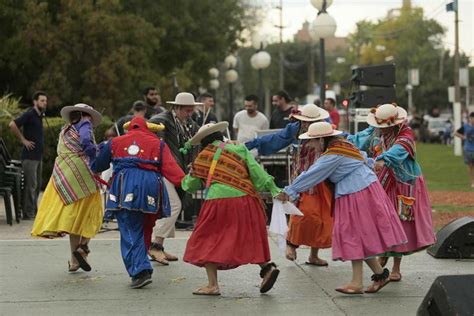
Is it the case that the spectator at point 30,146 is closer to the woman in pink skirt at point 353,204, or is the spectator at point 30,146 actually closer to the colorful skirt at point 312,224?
the colorful skirt at point 312,224

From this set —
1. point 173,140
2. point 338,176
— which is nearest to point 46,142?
point 173,140

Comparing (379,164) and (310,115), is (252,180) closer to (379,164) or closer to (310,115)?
(379,164)

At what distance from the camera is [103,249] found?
12.1m

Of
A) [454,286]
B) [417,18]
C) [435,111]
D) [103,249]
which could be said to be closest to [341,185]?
[454,286]

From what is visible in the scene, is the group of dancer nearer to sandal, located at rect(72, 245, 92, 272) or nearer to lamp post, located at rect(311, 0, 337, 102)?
sandal, located at rect(72, 245, 92, 272)

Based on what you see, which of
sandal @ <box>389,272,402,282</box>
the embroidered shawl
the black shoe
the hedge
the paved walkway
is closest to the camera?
the paved walkway

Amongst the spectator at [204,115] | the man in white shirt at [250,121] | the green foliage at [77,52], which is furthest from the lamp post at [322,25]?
the green foliage at [77,52]

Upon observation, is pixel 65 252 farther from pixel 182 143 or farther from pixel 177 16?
pixel 177 16

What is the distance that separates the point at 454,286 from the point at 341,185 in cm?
244

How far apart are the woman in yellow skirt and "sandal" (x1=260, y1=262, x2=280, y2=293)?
1973mm

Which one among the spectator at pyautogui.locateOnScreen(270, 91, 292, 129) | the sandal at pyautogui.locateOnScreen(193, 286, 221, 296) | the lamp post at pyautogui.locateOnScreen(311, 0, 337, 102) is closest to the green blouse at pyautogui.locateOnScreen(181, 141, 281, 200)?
the sandal at pyautogui.locateOnScreen(193, 286, 221, 296)

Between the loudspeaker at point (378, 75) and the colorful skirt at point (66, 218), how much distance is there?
337 inches

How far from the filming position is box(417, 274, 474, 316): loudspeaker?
6.48 metres

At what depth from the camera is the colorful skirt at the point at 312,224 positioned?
10.4 meters
